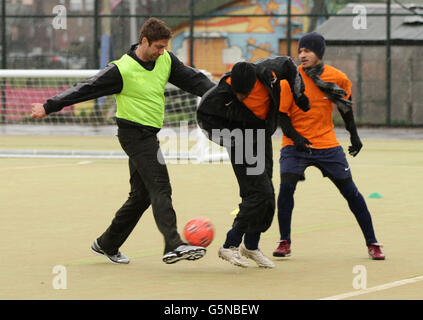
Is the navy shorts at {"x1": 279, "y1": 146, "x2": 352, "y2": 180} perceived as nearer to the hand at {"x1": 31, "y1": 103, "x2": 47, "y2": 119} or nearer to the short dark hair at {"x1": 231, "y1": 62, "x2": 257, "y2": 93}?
the short dark hair at {"x1": 231, "y1": 62, "x2": 257, "y2": 93}

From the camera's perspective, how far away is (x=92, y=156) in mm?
18516

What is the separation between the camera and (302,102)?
8.30 m

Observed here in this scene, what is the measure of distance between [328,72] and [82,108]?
15.8m

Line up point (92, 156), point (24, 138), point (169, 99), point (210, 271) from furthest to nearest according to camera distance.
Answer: point (24, 138)
point (169, 99)
point (92, 156)
point (210, 271)

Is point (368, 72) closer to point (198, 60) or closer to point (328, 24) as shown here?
point (328, 24)

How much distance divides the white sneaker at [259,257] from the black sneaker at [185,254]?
606mm

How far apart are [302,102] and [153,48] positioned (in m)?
1.26

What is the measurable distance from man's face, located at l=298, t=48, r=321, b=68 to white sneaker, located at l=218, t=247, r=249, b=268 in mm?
1670

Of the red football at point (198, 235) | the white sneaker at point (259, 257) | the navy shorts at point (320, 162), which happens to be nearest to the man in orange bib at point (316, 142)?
the navy shorts at point (320, 162)

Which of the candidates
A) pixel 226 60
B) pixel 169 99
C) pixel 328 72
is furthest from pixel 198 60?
pixel 328 72

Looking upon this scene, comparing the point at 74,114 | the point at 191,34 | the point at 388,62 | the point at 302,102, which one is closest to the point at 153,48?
the point at 302,102

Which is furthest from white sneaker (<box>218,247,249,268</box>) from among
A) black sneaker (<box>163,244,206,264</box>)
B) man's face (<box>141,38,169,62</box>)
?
man's face (<box>141,38,169,62</box>)

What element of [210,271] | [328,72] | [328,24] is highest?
[328,24]

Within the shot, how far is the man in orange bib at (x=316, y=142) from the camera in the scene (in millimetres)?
8688
